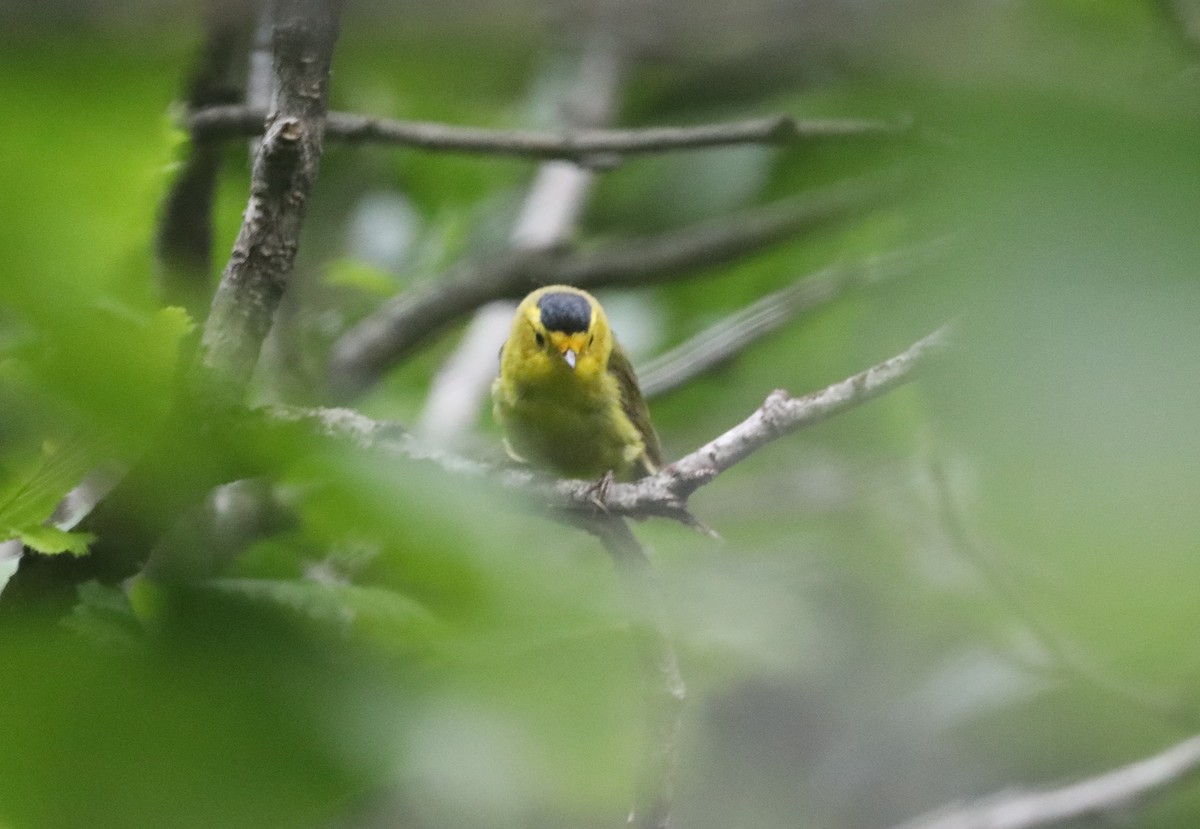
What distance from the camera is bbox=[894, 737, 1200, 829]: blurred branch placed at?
1765 millimetres

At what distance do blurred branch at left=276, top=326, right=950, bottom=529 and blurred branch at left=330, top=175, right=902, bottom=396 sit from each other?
1082mm

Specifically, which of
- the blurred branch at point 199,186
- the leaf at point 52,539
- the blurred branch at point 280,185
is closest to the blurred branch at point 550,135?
the blurred branch at point 199,186

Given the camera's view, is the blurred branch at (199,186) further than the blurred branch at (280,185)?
Yes

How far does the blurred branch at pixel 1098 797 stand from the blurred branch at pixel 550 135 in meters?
0.98

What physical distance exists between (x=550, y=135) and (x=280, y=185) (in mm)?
1139

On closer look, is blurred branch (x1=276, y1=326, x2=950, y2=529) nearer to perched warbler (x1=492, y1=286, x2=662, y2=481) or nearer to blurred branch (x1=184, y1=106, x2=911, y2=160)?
blurred branch (x1=184, y1=106, x2=911, y2=160)

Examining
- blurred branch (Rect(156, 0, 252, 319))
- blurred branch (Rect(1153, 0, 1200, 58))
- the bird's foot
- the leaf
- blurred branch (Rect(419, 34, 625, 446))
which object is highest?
blurred branch (Rect(419, 34, 625, 446))

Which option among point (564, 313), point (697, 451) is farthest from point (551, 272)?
point (697, 451)

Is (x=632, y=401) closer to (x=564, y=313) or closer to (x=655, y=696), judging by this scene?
(x=564, y=313)

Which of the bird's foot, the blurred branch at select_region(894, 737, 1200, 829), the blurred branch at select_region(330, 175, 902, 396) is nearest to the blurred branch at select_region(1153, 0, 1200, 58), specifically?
the bird's foot

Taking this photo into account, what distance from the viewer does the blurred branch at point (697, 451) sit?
2.90 ft

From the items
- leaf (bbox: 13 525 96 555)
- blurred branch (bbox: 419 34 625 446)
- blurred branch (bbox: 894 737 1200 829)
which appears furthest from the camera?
blurred branch (bbox: 419 34 625 446)

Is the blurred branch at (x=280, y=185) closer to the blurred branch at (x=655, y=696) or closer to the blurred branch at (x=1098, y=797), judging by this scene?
the blurred branch at (x=655, y=696)

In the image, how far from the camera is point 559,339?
2.50 meters
